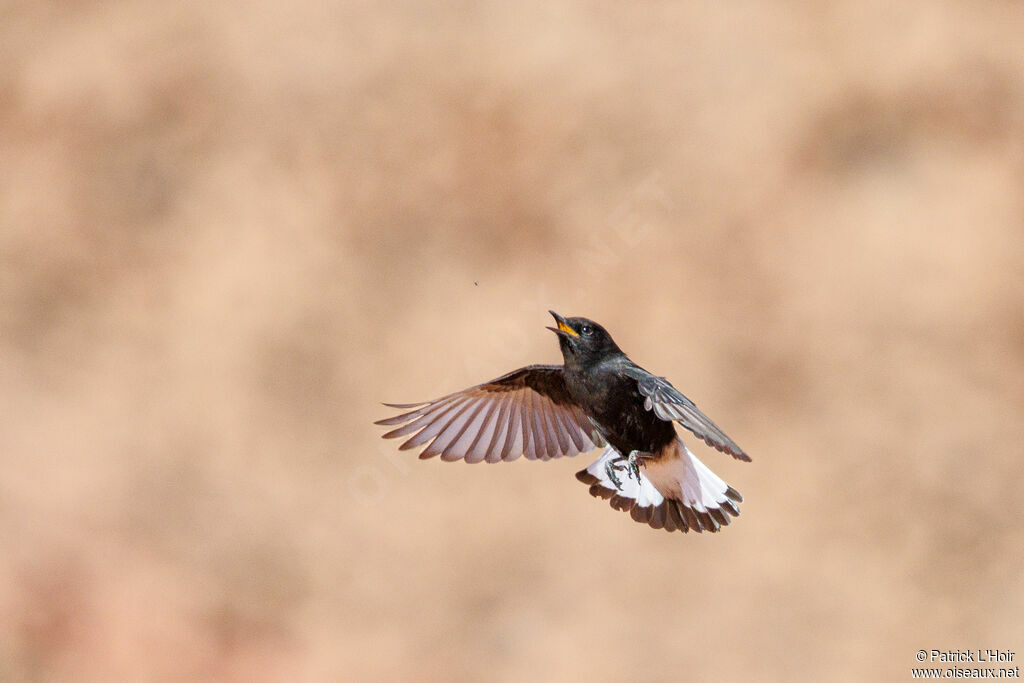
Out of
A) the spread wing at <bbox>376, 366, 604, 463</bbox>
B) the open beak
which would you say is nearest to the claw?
the spread wing at <bbox>376, 366, 604, 463</bbox>

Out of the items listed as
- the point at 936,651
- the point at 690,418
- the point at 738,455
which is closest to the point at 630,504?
the point at 690,418

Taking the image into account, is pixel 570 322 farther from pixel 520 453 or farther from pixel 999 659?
pixel 999 659

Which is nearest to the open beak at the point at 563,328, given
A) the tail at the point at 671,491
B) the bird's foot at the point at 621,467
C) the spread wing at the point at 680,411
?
the spread wing at the point at 680,411

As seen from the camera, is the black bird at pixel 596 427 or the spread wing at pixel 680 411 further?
the black bird at pixel 596 427

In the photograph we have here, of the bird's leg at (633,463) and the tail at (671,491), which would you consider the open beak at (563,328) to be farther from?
the tail at (671,491)

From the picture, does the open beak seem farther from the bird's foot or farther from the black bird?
the bird's foot

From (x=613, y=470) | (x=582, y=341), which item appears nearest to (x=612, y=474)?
(x=613, y=470)
